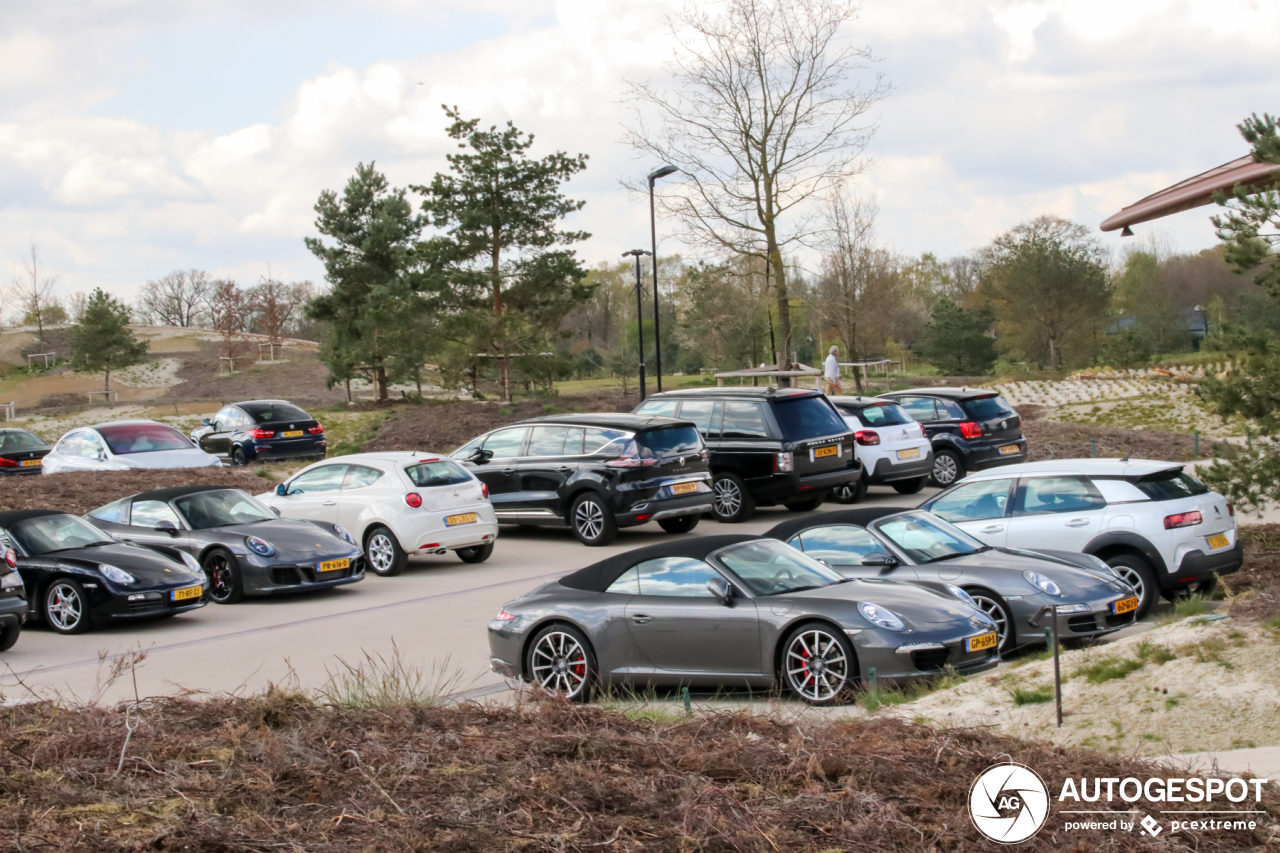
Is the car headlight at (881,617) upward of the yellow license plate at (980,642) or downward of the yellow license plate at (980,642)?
upward

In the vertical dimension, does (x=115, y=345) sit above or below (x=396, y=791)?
above

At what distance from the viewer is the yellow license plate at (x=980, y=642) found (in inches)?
334

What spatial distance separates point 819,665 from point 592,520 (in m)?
A: 8.63

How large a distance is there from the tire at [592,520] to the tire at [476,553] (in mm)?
1428

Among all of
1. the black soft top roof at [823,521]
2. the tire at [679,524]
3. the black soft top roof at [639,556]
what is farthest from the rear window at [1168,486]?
the tire at [679,524]

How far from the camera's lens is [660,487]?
16.4 metres

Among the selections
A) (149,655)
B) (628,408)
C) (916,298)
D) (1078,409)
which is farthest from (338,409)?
(916,298)

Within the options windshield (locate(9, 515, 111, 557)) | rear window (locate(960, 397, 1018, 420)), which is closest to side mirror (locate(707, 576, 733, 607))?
windshield (locate(9, 515, 111, 557))

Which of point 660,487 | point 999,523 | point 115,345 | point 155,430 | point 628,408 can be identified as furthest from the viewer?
point 115,345

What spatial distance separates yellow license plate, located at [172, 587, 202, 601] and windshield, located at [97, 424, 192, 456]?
39.7ft

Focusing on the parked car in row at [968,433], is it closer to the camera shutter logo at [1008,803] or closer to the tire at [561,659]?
the tire at [561,659]

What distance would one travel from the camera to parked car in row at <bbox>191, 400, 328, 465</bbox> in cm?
2739

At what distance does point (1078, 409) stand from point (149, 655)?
88.0 ft

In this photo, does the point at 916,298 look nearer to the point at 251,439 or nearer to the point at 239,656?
the point at 251,439
